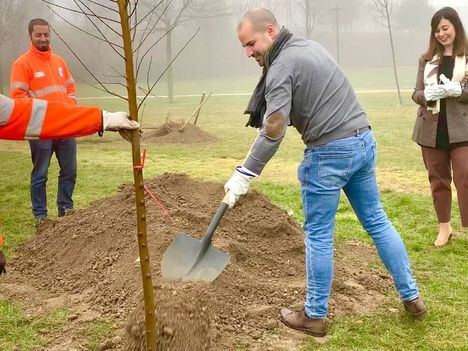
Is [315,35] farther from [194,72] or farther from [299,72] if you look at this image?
[299,72]

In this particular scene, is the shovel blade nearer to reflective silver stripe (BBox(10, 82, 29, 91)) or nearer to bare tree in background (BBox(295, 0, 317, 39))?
reflective silver stripe (BBox(10, 82, 29, 91))

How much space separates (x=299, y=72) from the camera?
3061 mm

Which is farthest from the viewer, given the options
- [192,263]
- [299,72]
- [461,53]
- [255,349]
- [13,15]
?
[13,15]

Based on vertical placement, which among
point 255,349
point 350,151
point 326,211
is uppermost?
point 350,151

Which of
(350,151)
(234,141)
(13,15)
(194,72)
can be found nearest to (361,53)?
(194,72)

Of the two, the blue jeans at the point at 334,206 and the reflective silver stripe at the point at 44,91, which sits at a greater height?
the reflective silver stripe at the point at 44,91

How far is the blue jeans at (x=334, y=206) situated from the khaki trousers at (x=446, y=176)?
1.73 metres

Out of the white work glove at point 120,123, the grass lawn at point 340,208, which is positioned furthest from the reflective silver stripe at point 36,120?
the grass lawn at point 340,208

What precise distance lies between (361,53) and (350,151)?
6040 centimetres

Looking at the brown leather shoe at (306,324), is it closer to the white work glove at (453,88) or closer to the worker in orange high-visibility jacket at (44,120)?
the worker in orange high-visibility jacket at (44,120)

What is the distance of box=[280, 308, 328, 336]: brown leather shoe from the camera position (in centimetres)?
344

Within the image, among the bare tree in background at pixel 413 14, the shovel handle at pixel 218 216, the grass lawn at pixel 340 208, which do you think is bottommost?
the grass lawn at pixel 340 208

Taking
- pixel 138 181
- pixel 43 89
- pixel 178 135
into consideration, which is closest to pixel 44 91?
pixel 43 89

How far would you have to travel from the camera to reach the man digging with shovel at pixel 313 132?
307 cm
